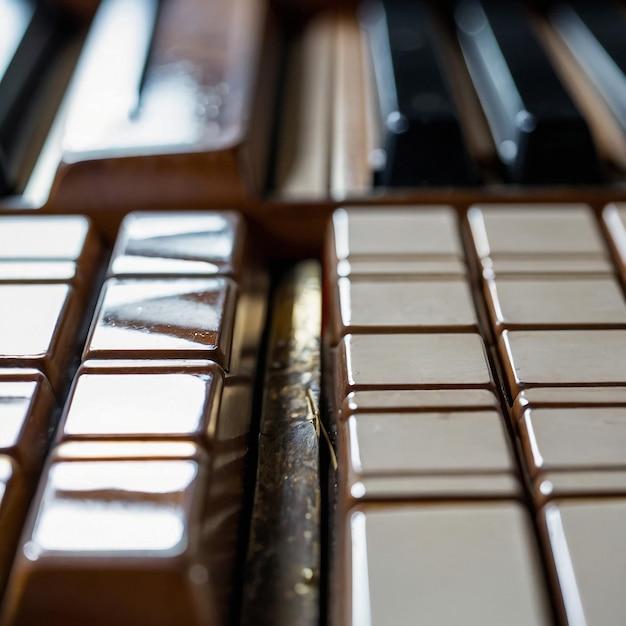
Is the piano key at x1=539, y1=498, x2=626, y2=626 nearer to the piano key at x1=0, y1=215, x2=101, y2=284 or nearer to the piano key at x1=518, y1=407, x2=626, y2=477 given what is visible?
the piano key at x1=518, y1=407, x2=626, y2=477

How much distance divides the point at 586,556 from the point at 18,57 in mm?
1135

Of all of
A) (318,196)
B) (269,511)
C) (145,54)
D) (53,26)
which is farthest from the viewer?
(53,26)

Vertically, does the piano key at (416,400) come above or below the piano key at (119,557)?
above

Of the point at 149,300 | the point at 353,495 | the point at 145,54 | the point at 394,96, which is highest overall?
the point at 145,54

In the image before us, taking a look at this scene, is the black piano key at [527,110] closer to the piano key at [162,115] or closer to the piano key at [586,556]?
the piano key at [162,115]

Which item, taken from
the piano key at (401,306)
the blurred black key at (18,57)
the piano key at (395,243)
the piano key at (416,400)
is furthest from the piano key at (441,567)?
the blurred black key at (18,57)

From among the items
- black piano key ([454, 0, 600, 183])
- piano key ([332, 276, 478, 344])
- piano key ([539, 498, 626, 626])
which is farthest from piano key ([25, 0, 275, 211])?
piano key ([539, 498, 626, 626])

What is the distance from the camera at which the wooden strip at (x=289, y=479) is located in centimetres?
71

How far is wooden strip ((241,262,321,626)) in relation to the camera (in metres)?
0.71

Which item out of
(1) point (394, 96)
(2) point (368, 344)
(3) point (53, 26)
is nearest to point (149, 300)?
(2) point (368, 344)

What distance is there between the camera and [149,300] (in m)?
0.90

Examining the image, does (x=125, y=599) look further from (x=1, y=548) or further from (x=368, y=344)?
(x=368, y=344)

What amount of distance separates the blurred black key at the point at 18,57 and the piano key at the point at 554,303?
0.69 metres

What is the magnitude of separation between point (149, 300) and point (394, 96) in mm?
513
